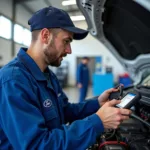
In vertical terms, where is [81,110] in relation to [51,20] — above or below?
below

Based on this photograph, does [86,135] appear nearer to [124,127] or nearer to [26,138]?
[26,138]

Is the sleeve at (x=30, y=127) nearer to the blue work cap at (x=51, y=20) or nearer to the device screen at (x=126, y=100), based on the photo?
the device screen at (x=126, y=100)

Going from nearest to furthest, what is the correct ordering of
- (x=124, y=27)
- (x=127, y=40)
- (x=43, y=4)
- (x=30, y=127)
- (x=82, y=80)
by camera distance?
(x=30, y=127) → (x=124, y=27) → (x=127, y=40) → (x=82, y=80) → (x=43, y=4)

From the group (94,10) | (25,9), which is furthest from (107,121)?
(25,9)

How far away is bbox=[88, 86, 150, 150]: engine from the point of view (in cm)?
101

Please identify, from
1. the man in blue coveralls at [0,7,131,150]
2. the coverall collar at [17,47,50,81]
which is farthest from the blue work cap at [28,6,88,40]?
the coverall collar at [17,47,50,81]

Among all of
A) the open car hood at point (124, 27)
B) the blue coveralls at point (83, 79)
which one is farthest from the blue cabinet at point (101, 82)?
the open car hood at point (124, 27)

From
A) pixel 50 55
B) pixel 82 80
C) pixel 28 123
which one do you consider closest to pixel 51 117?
pixel 28 123

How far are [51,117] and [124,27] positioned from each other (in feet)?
3.28

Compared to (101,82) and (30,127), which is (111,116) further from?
(101,82)

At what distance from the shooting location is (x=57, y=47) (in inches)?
40.8

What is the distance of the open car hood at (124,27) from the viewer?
4.21ft

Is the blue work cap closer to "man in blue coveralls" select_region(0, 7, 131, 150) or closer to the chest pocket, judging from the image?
"man in blue coveralls" select_region(0, 7, 131, 150)

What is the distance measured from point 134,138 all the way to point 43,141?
1.83ft
